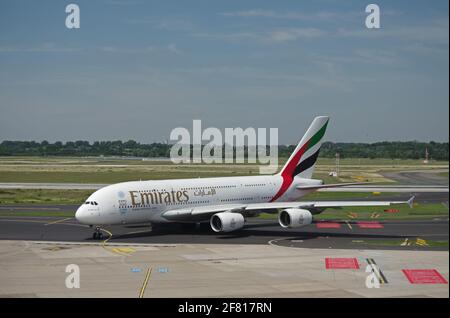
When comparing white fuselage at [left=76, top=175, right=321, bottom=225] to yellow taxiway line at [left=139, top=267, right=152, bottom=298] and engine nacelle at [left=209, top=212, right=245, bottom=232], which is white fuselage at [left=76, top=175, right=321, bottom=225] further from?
yellow taxiway line at [left=139, top=267, right=152, bottom=298]

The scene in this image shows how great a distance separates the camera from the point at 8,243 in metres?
51.5

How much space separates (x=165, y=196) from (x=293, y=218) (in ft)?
34.6

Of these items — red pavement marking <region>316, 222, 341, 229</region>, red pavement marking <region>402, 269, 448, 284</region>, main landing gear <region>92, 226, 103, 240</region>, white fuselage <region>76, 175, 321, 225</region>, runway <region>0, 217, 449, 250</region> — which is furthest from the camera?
red pavement marking <region>316, 222, 341, 229</region>

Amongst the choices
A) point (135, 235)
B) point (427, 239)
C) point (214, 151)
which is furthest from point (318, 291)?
point (214, 151)

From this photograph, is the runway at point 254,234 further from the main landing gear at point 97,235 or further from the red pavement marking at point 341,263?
the red pavement marking at point 341,263

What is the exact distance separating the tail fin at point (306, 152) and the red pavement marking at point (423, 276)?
29375mm

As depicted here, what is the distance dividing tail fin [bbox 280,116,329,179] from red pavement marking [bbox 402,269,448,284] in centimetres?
2937

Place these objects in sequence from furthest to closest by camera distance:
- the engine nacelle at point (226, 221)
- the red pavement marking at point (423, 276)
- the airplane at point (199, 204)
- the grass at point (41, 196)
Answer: the grass at point (41, 196), the engine nacelle at point (226, 221), the airplane at point (199, 204), the red pavement marking at point (423, 276)

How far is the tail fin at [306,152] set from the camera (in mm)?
66438

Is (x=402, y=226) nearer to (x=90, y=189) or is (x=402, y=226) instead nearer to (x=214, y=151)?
(x=90, y=189)

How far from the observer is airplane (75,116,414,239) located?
5303 cm

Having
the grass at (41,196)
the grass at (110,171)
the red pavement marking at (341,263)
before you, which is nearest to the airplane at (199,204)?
the grass at (110,171)

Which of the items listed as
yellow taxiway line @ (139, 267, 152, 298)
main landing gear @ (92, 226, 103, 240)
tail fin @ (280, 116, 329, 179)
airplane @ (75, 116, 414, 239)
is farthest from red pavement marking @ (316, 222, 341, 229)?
yellow taxiway line @ (139, 267, 152, 298)
